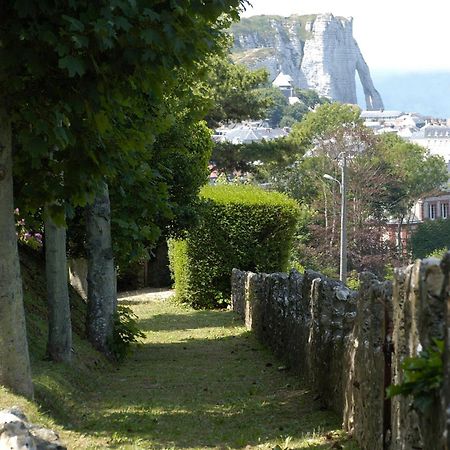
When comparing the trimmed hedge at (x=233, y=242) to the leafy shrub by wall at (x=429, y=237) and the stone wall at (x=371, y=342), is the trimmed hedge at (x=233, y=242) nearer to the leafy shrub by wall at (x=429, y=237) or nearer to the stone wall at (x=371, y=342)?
the stone wall at (x=371, y=342)

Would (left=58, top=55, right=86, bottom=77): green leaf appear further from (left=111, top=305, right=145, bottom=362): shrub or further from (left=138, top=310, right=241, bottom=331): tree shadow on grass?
(left=138, top=310, right=241, bottom=331): tree shadow on grass

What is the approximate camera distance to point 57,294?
1382 centimetres

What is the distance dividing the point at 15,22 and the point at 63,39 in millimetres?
478

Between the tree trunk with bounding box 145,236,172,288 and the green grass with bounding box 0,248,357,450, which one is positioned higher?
the tree trunk with bounding box 145,236,172,288

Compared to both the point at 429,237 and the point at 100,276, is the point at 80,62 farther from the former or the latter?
the point at 429,237

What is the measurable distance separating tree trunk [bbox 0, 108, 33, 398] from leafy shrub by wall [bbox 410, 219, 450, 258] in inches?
3141

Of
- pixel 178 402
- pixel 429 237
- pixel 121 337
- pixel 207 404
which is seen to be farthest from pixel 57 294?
pixel 429 237

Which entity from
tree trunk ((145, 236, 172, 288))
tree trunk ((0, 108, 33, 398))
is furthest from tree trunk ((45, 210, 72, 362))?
tree trunk ((145, 236, 172, 288))

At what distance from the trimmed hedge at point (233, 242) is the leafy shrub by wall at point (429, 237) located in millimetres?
55988

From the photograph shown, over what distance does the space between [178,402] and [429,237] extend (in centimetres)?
8131

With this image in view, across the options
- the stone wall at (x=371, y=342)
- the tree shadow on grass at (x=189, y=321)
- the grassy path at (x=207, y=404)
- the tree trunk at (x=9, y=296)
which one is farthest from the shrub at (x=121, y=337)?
the tree shadow on grass at (x=189, y=321)

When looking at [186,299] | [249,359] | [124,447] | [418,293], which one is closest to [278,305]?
[249,359]

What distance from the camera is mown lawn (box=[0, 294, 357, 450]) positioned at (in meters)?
9.75

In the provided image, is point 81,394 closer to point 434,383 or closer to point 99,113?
point 99,113
